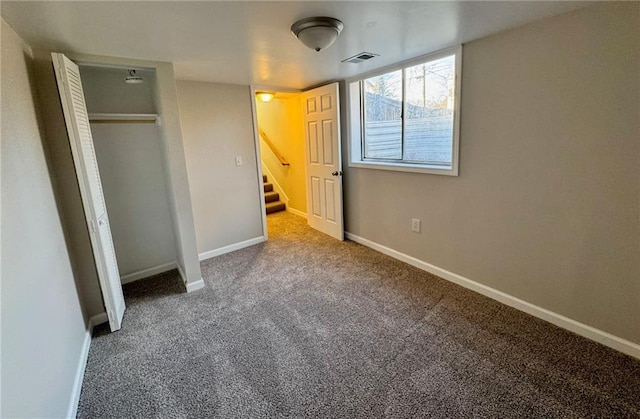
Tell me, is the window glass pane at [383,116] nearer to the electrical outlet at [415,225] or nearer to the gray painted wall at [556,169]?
the electrical outlet at [415,225]

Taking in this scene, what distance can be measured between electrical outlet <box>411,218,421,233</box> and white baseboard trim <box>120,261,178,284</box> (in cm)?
265

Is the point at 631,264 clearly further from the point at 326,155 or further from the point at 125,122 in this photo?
the point at 125,122

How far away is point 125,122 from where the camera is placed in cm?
287

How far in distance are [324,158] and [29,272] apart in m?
3.10

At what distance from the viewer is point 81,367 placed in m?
1.87

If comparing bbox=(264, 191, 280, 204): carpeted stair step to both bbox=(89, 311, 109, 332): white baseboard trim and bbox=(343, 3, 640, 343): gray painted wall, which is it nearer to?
bbox=(89, 311, 109, 332): white baseboard trim

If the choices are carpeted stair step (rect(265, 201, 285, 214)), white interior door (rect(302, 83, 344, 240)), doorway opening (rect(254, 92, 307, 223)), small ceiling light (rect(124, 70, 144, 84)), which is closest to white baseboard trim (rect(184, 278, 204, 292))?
white interior door (rect(302, 83, 344, 240))

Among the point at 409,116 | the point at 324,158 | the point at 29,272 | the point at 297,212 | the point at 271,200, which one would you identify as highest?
the point at 409,116

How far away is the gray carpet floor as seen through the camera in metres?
1.57

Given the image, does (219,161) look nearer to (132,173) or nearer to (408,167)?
(132,173)

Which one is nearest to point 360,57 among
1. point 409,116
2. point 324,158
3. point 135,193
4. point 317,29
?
point 409,116

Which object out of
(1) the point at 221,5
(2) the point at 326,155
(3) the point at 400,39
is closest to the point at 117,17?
(1) the point at 221,5

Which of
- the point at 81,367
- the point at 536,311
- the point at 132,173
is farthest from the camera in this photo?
the point at 132,173

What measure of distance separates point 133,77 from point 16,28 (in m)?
1.13
